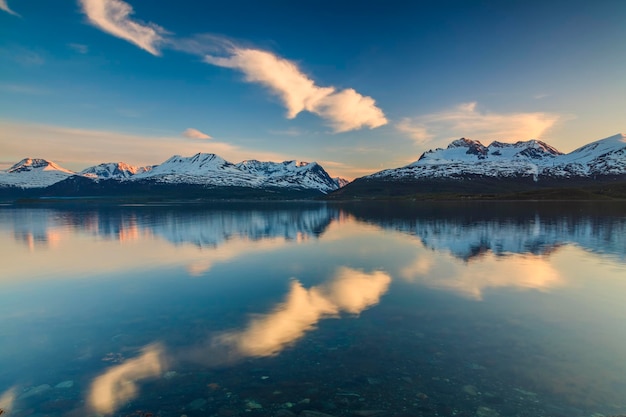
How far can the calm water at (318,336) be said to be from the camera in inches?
460

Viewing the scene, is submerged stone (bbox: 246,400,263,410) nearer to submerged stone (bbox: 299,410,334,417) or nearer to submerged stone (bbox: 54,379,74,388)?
submerged stone (bbox: 299,410,334,417)

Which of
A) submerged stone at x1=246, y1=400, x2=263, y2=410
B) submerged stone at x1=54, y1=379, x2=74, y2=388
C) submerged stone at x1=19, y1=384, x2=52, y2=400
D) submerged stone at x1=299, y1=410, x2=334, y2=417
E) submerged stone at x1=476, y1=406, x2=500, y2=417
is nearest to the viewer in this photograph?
submerged stone at x1=476, y1=406, x2=500, y2=417

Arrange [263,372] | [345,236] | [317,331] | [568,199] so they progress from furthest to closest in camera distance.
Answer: [568,199] → [345,236] → [317,331] → [263,372]

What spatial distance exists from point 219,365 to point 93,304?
539 inches

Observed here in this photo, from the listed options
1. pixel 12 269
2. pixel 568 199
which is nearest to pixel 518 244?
pixel 12 269

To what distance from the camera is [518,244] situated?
43344mm

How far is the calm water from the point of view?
11680mm

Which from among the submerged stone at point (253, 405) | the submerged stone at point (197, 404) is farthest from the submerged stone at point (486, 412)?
the submerged stone at point (197, 404)

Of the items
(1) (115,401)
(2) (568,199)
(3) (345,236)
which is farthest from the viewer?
(2) (568,199)

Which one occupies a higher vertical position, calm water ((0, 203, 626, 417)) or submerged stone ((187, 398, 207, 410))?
submerged stone ((187, 398, 207, 410))

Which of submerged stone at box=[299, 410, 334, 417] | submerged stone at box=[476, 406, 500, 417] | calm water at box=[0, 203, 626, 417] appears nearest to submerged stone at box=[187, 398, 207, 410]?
calm water at box=[0, 203, 626, 417]

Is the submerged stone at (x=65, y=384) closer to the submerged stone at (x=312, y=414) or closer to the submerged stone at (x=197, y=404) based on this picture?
the submerged stone at (x=197, y=404)

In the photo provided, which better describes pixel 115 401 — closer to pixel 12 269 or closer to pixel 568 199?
pixel 12 269

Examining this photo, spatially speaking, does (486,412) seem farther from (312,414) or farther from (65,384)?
(65,384)
